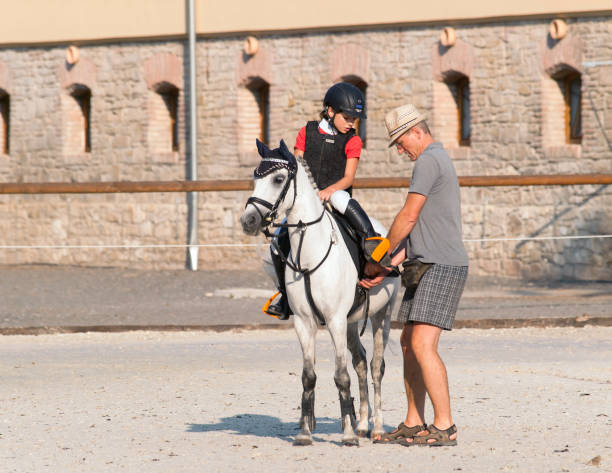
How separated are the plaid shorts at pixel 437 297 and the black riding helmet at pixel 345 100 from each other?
133 centimetres

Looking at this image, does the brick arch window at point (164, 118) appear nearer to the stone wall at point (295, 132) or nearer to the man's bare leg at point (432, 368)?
the stone wall at point (295, 132)

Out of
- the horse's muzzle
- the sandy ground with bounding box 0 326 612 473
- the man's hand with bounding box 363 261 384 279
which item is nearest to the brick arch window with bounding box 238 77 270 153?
the sandy ground with bounding box 0 326 612 473

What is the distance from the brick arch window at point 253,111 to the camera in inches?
974

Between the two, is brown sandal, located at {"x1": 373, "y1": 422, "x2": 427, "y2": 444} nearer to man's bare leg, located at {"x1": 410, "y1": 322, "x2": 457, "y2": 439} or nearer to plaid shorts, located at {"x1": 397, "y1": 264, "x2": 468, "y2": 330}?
man's bare leg, located at {"x1": 410, "y1": 322, "x2": 457, "y2": 439}

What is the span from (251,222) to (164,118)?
1917 cm

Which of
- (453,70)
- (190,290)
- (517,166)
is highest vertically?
(453,70)

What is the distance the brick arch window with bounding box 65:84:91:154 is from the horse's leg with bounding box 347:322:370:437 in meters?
19.2

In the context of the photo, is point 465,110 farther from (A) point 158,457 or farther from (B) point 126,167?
(A) point 158,457

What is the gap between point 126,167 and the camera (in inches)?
1022

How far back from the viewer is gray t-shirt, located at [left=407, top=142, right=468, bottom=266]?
7250mm

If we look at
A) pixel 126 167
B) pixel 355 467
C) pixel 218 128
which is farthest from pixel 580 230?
pixel 355 467

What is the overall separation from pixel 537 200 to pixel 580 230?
4.26 feet

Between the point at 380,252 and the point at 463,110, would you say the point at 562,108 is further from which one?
the point at 380,252

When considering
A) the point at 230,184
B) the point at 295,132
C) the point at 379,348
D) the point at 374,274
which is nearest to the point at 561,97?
the point at 295,132
